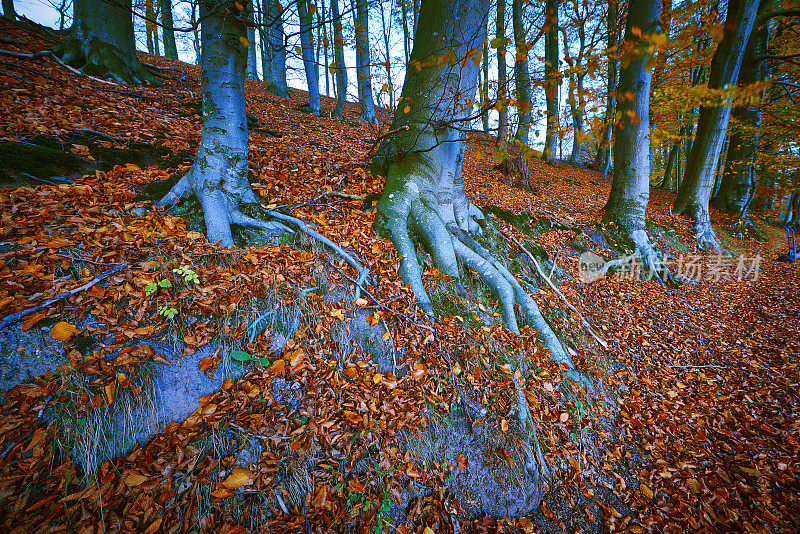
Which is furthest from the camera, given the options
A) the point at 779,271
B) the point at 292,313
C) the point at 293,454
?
the point at 779,271

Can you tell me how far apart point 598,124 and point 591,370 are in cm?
319

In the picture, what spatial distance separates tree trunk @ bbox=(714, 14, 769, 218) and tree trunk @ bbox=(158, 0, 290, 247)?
630 inches

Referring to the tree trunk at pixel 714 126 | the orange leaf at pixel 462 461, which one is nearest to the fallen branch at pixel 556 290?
Result: the orange leaf at pixel 462 461

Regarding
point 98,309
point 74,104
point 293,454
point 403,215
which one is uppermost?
point 74,104

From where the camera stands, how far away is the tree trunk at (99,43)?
549 centimetres

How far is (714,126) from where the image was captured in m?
8.06

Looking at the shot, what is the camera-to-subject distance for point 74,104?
14.1 ft

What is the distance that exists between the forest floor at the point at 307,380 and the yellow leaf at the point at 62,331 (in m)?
0.01

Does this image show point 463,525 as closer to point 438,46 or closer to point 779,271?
point 438,46

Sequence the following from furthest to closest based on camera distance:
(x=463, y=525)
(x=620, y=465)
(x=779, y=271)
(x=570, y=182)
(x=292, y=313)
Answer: (x=570, y=182)
(x=779, y=271)
(x=620, y=465)
(x=292, y=313)
(x=463, y=525)

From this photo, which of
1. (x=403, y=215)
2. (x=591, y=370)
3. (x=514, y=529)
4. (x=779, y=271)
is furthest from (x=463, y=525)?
(x=779, y=271)

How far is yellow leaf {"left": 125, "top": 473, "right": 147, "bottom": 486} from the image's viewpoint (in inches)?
65.1

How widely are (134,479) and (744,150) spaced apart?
59.5 feet

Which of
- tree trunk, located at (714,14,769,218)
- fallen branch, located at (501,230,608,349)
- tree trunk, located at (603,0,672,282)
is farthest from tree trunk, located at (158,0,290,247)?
tree trunk, located at (714,14,769,218)
